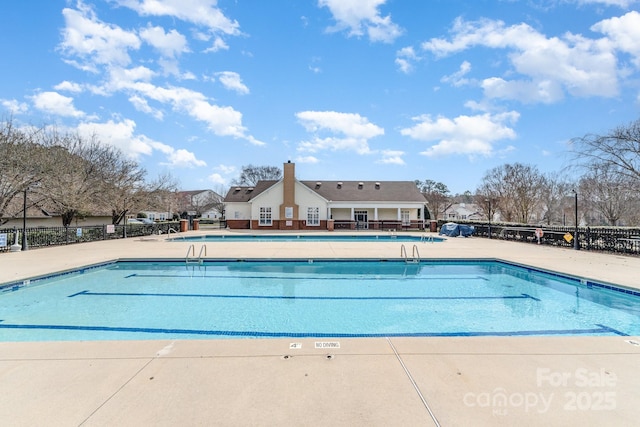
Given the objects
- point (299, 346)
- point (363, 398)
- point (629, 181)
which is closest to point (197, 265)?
point (299, 346)

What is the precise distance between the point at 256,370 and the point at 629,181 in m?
21.8

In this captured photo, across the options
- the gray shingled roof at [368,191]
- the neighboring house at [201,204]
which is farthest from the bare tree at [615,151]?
the neighboring house at [201,204]

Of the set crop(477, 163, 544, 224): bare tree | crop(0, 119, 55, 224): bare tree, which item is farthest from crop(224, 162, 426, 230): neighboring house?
crop(0, 119, 55, 224): bare tree

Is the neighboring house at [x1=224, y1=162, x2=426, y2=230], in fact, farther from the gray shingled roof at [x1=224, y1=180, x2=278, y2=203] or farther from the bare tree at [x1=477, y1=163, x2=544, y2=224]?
the bare tree at [x1=477, y1=163, x2=544, y2=224]

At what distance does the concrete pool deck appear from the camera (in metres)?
2.59

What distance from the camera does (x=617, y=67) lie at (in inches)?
597

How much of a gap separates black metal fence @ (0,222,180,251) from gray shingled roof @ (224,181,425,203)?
40.5ft

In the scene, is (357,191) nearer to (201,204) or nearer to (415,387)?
(415,387)

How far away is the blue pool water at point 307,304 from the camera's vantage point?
585 cm

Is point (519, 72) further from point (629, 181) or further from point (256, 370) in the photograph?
point (256, 370)

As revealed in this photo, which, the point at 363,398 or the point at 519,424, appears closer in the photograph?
the point at 519,424

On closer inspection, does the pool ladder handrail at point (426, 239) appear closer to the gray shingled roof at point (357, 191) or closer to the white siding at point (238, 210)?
the gray shingled roof at point (357, 191)

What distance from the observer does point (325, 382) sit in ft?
10.2

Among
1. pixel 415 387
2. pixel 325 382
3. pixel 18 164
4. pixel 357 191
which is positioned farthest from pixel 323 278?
pixel 357 191
